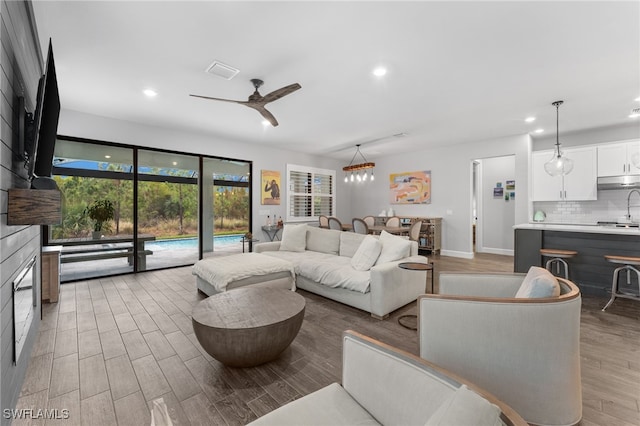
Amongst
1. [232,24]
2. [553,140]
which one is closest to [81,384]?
[232,24]

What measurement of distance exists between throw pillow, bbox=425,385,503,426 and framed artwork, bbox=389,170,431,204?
7.09m

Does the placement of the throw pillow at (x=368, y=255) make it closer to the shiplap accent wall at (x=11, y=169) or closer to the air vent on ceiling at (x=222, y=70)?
the air vent on ceiling at (x=222, y=70)

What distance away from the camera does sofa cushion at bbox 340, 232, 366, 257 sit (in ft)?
14.1

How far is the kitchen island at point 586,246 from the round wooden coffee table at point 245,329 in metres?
4.03

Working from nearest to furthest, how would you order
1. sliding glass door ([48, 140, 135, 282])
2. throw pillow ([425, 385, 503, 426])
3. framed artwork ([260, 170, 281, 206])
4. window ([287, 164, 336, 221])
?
throw pillow ([425, 385, 503, 426]) < sliding glass door ([48, 140, 135, 282]) < framed artwork ([260, 170, 281, 206]) < window ([287, 164, 336, 221])

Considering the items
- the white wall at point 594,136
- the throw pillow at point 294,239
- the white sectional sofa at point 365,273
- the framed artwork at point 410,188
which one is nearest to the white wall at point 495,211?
the white wall at point 594,136

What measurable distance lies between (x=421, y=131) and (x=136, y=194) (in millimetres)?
5658

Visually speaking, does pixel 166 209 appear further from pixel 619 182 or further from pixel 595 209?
pixel 595 209

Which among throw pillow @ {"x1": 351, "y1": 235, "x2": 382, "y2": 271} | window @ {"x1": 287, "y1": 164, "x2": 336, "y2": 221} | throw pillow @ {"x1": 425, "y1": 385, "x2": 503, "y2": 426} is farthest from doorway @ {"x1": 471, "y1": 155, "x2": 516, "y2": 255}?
throw pillow @ {"x1": 425, "y1": 385, "x2": 503, "y2": 426}

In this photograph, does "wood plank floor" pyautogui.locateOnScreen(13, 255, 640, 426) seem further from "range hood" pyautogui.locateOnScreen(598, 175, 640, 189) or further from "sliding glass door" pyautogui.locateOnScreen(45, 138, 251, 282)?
"range hood" pyautogui.locateOnScreen(598, 175, 640, 189)

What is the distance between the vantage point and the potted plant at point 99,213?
470 cm

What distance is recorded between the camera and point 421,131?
18.3 feet

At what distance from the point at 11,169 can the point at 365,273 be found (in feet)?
10.4

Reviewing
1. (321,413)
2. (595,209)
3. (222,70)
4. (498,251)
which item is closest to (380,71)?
(222,70)
